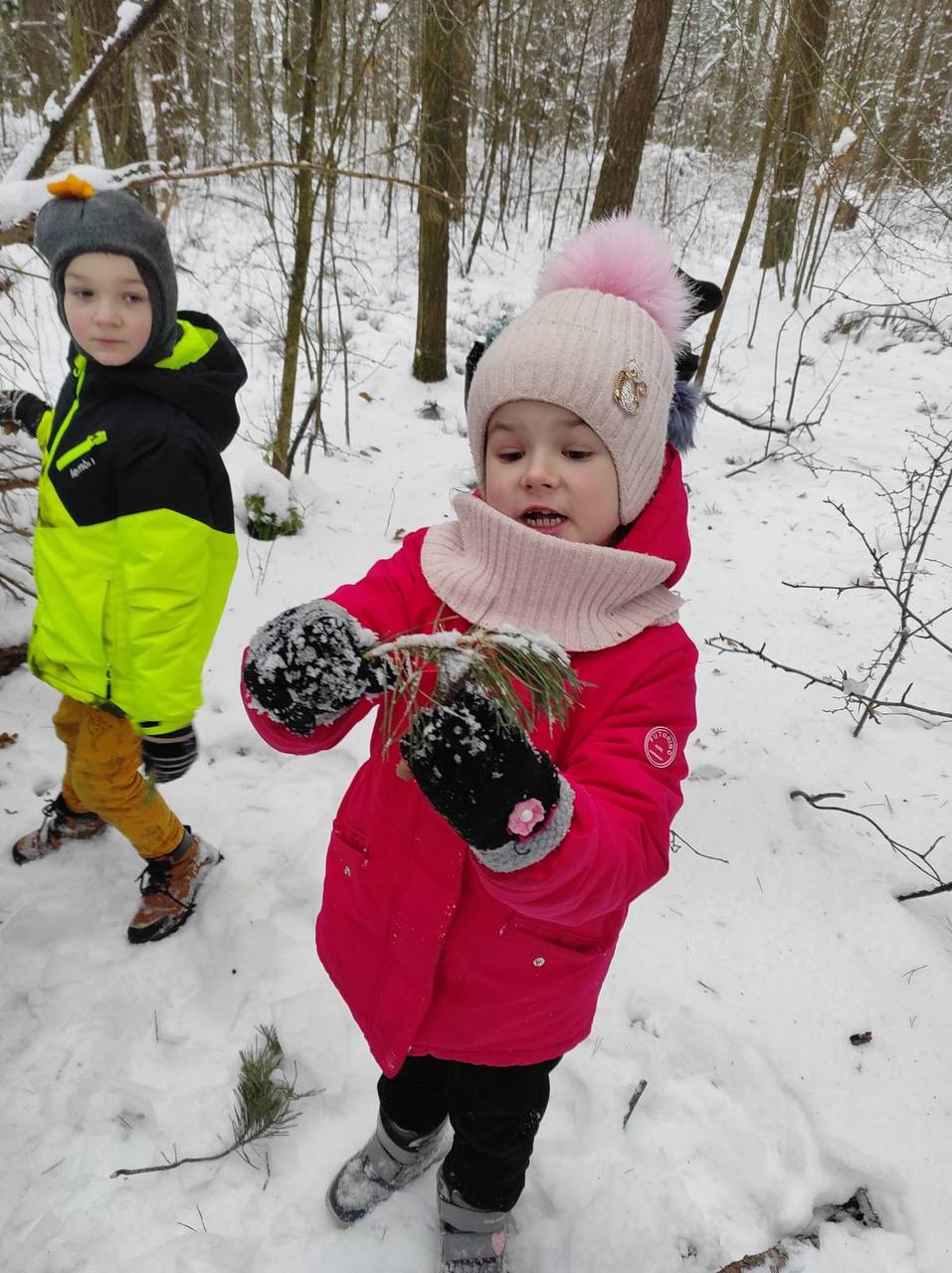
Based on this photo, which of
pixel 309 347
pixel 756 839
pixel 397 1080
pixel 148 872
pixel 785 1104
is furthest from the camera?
pixel 309 347

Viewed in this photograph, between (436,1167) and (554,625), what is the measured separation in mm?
1443

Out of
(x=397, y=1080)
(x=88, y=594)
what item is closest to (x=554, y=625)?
(x=397, y=1080)

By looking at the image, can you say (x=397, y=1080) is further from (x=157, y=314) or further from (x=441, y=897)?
(x=157, y=314)

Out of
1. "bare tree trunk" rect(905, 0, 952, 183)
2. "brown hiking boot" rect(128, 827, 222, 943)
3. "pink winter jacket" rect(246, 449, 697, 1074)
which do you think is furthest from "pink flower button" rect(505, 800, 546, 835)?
"bare tree trunk" rect(905, 0, 952, 183)

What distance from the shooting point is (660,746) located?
1.00 meters

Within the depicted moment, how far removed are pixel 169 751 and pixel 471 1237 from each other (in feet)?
4.08

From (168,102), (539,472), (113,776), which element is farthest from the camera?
(168,102)

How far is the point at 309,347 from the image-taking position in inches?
185

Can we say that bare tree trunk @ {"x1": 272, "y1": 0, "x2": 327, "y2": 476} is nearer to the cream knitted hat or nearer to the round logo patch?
the cream knitted hat

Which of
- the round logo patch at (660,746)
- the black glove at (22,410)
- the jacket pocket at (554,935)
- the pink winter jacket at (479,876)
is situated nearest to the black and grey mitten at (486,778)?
the pink winter jacket at (479,876)

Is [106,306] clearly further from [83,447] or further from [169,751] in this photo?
[169,751]

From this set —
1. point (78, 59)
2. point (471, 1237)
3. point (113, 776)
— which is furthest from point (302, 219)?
point (471, 1237)

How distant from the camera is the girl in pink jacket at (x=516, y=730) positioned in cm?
81

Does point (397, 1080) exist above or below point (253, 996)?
above
